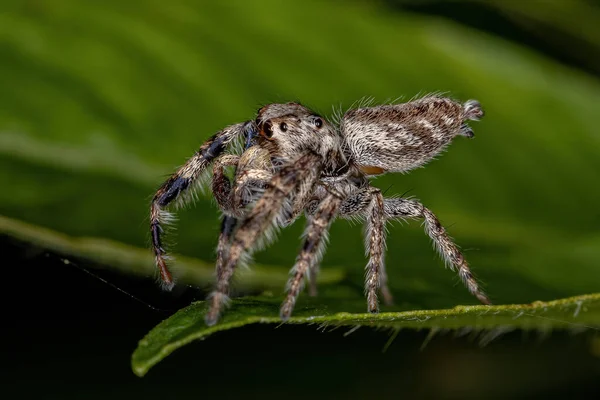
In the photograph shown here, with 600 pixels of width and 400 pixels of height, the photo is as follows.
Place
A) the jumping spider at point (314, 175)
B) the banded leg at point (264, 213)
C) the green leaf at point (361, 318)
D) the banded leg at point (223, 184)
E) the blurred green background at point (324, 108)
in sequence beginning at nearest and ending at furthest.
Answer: the green leaf at point (361, 318), the banded leg at point (264, 213), the jumping spider at point (314, 175), the banded leg at point (223, 184), the blurred green background at point (324, 108)

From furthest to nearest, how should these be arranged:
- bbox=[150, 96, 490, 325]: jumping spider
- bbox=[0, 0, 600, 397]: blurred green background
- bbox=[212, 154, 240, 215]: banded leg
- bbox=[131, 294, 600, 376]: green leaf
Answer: bbox=[0, 0, 600, 397]: blurred green background, bbox=[212, 154, 240, 215]: banded leg, bbox=[150, 96, 490, 325]: jumping spider, bbox=[131, 294, 600, 376]: green leaf

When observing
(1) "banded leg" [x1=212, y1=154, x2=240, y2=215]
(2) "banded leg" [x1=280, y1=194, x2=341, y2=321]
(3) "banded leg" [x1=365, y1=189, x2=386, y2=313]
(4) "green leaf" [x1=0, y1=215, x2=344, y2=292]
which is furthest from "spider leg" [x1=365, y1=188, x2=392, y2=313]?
(1) "banded leg" [x1=212, y1=154, x2=240, y2=215]

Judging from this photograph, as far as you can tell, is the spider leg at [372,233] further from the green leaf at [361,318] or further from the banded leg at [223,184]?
the banded leg at [223,184]

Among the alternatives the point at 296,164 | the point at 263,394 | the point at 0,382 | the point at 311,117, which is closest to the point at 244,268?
the point at 296,164

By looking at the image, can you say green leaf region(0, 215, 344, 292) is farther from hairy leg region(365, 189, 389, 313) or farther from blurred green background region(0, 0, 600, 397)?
hairy leg region(365, 189, 389, 313)

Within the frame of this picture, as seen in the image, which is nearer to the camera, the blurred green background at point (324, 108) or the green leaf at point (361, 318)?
the green leaf at point (361, 318)

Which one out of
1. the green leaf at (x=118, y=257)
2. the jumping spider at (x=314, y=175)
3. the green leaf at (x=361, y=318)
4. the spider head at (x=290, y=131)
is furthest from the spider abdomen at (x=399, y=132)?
the green leaf at (x=361, y=318)
